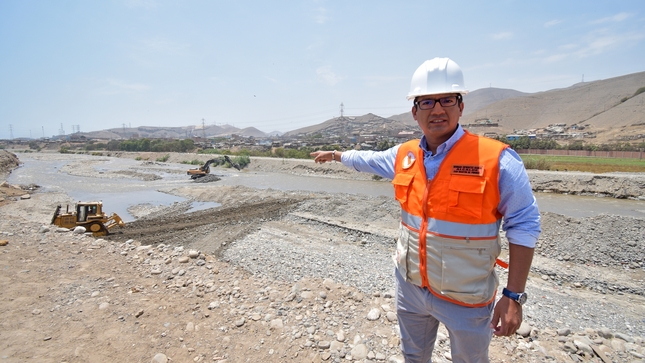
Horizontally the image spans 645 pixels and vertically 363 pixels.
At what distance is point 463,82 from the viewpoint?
6.20 ft

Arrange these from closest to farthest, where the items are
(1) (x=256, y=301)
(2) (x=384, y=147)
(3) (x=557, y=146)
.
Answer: (1) (x=256, y=301) < (2) (x=384, y=147) < (3) (x=557, y=146)

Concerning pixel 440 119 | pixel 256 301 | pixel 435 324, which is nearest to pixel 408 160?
pixel 440 119

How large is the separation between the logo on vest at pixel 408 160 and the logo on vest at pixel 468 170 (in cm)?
33

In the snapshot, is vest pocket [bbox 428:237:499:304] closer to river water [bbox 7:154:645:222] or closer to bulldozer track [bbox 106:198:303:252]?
bulldozer track [bbox 106:198:303:252]

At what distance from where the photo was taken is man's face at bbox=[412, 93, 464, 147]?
6.05ft

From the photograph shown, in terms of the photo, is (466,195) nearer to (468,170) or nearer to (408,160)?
(468,170)

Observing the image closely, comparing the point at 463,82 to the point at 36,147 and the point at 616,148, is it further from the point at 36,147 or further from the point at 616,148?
the point at 36,147

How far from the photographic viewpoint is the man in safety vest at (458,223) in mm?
1635

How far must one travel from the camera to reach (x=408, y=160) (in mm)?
2078

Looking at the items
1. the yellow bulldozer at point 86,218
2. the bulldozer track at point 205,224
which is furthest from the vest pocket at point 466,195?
the yellow bulldozer at point 86,218

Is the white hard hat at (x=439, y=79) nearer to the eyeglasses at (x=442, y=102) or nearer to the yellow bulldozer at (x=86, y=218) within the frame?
the eyeglasses at (x=442, y=102)

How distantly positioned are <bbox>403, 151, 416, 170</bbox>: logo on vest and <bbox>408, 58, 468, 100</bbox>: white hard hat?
39cm

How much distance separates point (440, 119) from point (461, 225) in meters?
0.62

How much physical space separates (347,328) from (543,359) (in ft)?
6.40
